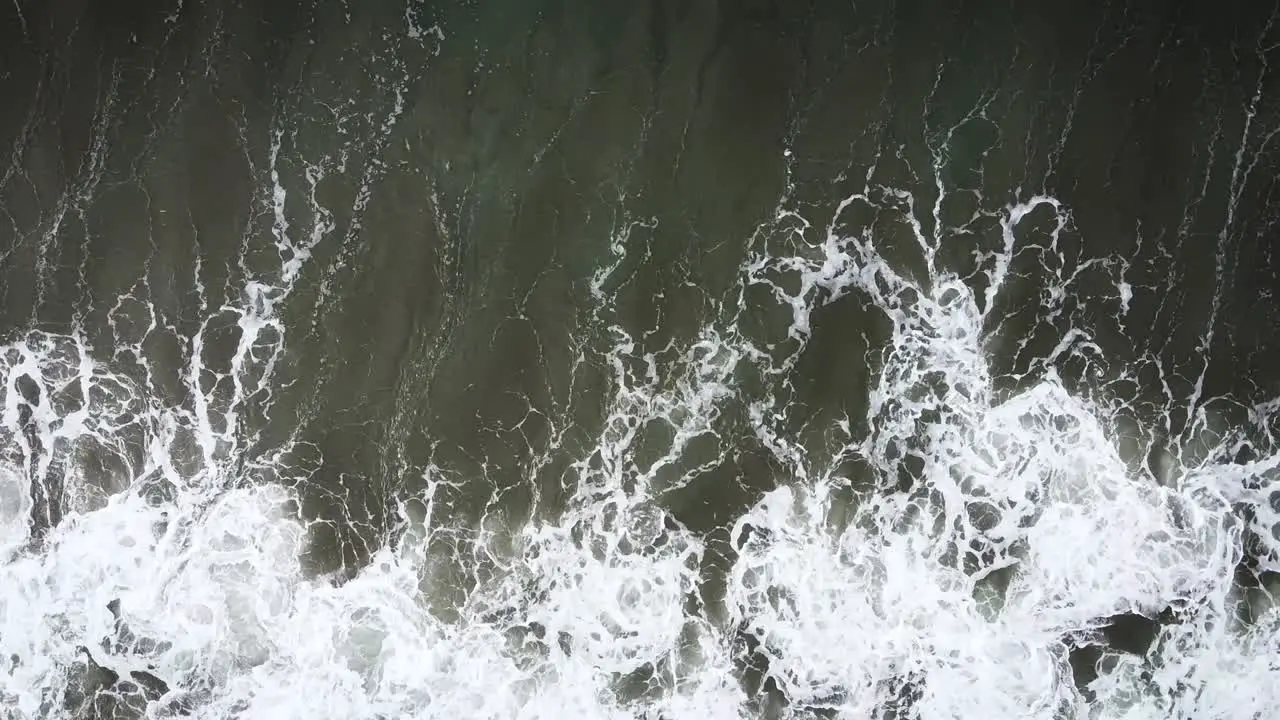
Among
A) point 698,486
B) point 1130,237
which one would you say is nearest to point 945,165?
point 1130,237

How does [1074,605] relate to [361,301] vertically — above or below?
below

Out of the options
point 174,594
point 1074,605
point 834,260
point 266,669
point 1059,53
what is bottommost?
point 266,669

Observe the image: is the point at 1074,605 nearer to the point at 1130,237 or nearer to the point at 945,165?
the point at 1130,237

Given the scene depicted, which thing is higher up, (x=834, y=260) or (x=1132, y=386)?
(x=834, y=260)

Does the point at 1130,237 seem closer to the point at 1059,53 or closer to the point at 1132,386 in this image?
the point at 1132,386

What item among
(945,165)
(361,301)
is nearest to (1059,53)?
(945,165)

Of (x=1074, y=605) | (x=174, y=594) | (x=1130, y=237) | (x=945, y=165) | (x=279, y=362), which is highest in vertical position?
(x=945, y=165)

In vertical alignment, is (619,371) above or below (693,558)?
above
